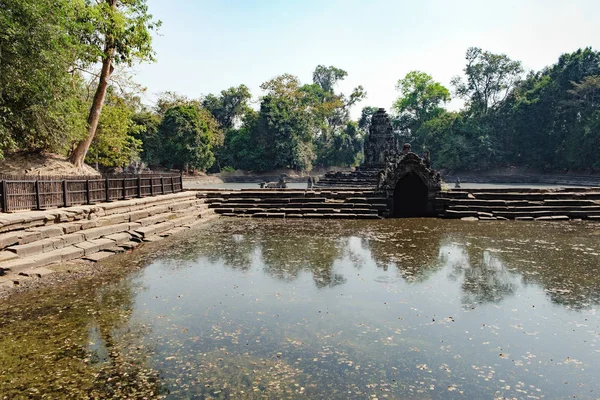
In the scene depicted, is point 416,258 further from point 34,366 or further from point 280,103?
point 280,103

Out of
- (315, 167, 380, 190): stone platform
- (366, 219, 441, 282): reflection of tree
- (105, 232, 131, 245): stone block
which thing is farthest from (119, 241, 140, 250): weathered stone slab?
(315, 167, 380, 190): stone platform

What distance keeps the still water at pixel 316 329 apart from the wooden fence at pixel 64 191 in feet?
13.2

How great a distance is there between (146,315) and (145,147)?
52.5 meters

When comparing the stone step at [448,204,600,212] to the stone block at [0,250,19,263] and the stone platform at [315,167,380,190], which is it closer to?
the stone block at [0,250,19,263]

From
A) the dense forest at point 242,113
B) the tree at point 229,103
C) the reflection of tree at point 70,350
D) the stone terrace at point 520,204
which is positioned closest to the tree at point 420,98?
the dense forest at point 242,113

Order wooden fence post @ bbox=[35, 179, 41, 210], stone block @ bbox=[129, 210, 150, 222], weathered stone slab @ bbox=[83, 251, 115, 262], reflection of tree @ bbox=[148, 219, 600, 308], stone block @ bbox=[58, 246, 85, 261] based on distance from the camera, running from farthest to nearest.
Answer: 1. stone block @ bbox=[129, 210, 150, 222]
2. wooden fence post @ bbox=[35, 179, 41, 210]
3. weathered stone slab @ bbox=[83, 251, 115, 262]
4. stone block @ bbox=[58, 246, 85, 261]
5. reflection of tree @ bbox=[148, 219, 600, 308]

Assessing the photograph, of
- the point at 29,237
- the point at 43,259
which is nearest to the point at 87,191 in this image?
the point at 29,237

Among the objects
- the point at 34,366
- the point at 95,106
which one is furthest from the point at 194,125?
the point at 34,366

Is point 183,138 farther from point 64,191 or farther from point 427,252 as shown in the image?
point 427,252

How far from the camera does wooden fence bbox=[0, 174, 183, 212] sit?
12.1 m

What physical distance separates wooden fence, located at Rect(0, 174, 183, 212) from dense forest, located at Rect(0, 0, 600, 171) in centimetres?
504

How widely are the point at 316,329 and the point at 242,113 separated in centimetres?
7477

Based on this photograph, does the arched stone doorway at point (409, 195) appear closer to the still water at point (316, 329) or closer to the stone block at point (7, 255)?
the still water at point (316, 329)

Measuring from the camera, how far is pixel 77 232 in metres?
12.2
